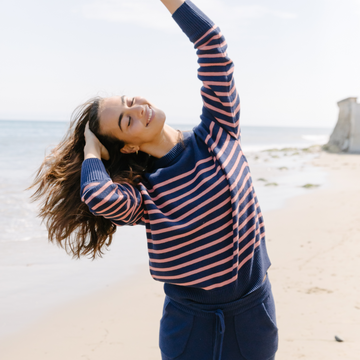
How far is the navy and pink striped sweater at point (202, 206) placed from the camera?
5.51 ft

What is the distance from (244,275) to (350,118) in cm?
1803

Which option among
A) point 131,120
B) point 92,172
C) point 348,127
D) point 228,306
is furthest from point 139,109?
point 348,127

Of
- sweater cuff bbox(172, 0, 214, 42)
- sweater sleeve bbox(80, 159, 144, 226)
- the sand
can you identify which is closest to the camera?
sweater sleeve bbox(80, 159, 144, 226)

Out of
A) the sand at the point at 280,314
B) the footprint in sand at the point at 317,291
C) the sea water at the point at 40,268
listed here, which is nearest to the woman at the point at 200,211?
the sea water at the point at 40,268

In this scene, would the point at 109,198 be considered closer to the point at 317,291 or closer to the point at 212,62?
the point at 212,62

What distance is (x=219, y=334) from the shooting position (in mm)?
1664

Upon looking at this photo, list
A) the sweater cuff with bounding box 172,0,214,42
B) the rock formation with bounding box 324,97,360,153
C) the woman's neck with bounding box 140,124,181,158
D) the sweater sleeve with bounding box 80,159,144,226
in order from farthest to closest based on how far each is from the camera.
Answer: the rock formation with bounding box 324,97,360,153, the woman's neck with bounding box 140,124,181,158, the sweater cuff with bounding box 172,0,214,42, the sweater sleeve with bounding box 80,159,144,226

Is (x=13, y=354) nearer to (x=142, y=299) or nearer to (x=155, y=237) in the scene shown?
(x=142, y=299)

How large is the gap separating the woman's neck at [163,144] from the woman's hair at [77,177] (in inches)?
4.3

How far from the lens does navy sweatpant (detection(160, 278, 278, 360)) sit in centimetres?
169

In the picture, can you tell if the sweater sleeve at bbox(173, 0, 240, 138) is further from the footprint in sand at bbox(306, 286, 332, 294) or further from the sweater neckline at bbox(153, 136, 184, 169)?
the footprint in sand at bbox(306, 286, 332, 294)

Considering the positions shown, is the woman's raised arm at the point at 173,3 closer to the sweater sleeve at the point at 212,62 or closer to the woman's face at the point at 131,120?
the sweater sleeve at the point at 212,62

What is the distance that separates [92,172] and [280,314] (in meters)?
2.63

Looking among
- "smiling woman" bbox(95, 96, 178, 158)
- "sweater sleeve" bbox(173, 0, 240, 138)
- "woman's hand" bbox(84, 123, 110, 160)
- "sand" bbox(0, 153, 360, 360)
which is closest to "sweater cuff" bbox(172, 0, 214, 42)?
"sweater sleeve" bbox(173, 0, 240, 138)
